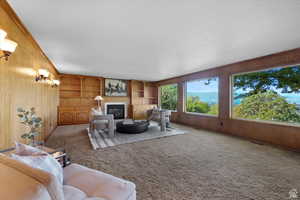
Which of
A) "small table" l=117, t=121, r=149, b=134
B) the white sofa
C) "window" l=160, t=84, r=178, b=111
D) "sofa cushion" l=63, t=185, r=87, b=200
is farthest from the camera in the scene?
"window" l=160, t=84, r=178, b=111

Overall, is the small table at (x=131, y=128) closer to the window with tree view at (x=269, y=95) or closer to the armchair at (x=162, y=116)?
the armchair at (x=162, y=116)

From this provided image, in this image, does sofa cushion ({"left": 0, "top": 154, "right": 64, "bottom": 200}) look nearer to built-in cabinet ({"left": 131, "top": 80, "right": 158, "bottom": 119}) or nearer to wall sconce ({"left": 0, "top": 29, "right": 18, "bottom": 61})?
wall sconce ({"left": 0, "top": 29, "right": 18, "bottom": 61})

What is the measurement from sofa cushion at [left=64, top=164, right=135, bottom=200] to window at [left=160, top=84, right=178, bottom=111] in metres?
6.05

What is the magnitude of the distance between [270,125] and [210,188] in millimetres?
3138

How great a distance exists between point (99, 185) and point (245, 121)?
4.57m

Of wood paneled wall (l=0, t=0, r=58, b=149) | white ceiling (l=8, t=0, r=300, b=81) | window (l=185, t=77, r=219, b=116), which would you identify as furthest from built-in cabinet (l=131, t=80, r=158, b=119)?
wood paneled wall (l=0, t=0, r=58, b=149)

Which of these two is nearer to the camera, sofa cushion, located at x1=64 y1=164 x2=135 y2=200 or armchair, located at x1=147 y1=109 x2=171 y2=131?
sofa cushion, located at x1=64 y1=164 x2=135 y2=200

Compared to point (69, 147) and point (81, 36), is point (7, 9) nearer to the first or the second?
point (81, 36)

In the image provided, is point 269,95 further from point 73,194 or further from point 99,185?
point 73,194

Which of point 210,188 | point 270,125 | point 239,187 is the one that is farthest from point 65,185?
point 270,125

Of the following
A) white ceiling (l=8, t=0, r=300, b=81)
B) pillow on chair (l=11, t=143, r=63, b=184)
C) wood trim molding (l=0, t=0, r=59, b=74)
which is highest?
white ceiling (l=8, t=0, r=300, b=81)

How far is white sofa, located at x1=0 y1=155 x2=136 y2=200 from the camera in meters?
0.62

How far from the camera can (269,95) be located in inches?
141

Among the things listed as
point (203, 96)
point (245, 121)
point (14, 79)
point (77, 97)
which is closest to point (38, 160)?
point (14, 79)
